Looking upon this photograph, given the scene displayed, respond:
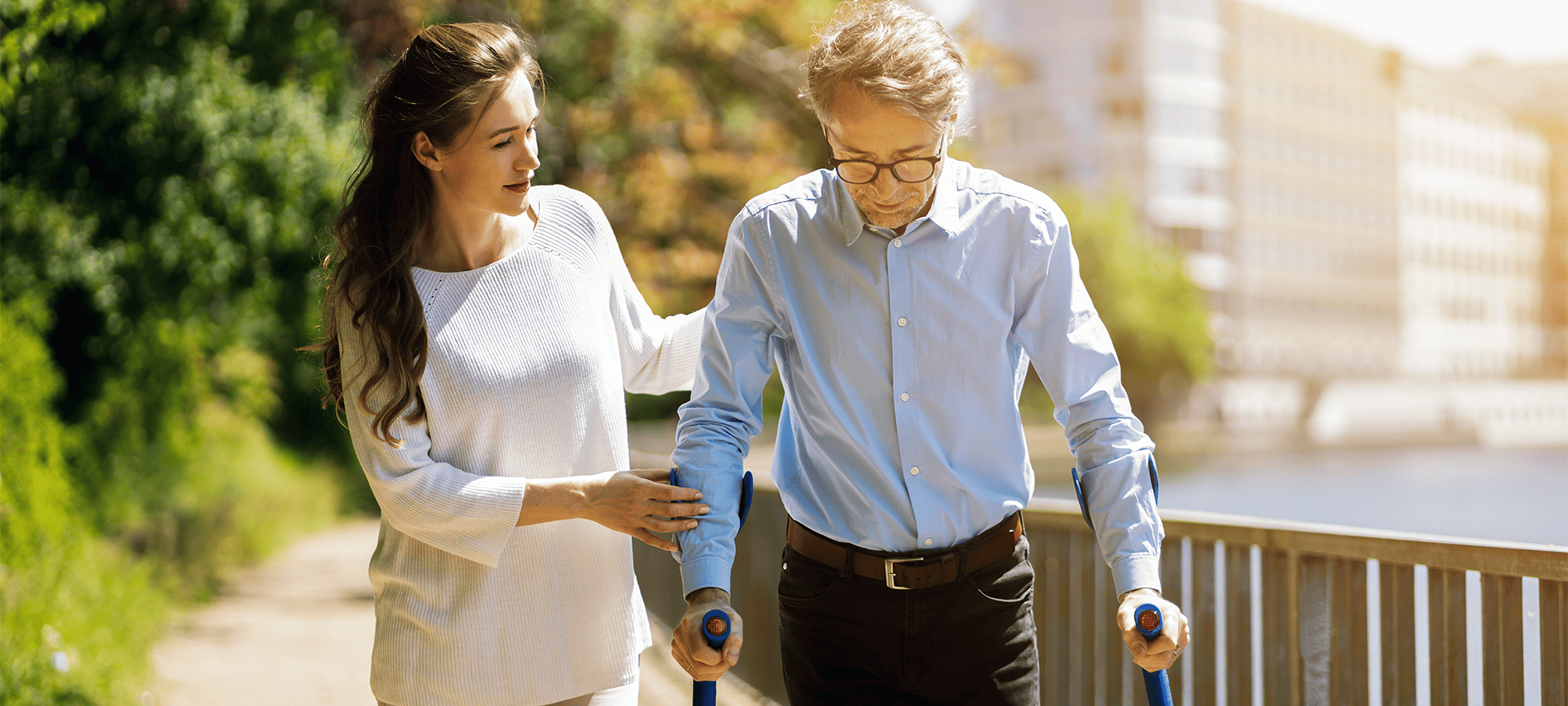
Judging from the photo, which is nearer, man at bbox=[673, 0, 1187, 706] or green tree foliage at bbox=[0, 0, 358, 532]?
man at bbox=[673, 0, 1187, 706]

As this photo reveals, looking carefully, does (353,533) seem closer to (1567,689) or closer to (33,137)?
(33,137)

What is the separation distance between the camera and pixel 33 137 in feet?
23.4

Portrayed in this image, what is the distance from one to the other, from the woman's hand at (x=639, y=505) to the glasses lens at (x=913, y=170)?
57 centimetres

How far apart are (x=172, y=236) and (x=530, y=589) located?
6693 mm

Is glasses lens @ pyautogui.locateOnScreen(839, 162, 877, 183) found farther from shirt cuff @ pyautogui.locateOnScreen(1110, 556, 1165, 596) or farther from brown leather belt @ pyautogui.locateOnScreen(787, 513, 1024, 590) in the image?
shirt cuff @ pyautogui.locateOnScreen(1110, 556, 1165, 596)

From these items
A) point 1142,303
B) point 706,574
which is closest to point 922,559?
point 706,574

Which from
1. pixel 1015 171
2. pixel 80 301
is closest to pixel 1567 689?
pixel 80 301

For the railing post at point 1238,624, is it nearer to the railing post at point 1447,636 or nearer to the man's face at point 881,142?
the railing post at point 1447,636

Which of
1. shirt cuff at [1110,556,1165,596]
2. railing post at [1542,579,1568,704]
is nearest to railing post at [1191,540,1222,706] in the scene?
railing post at [1542,579,1568,704]

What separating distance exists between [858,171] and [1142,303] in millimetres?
55726

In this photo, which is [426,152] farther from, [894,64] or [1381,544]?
[1381,544]

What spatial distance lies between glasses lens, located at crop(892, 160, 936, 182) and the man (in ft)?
0.10

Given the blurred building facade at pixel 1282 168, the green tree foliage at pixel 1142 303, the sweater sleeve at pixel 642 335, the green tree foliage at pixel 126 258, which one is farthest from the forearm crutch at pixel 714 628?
the blurred building facade at pixel 1282 168

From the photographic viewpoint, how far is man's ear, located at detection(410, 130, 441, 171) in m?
2.12
